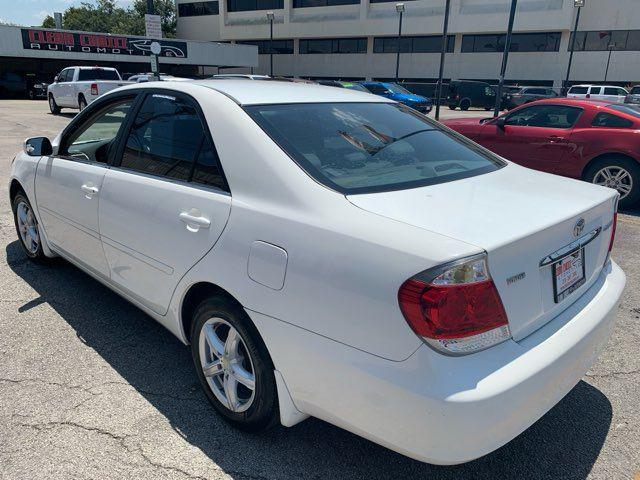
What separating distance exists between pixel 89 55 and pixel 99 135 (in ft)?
137

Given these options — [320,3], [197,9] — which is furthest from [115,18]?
[320,3]

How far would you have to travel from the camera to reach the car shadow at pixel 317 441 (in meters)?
2.31

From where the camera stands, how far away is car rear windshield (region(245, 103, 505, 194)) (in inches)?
91.6

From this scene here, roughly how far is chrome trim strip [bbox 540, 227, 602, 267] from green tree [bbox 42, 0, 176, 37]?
76783 millimetres

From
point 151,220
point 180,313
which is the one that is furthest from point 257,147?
point 180,313

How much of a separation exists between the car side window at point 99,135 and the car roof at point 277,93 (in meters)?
0.60

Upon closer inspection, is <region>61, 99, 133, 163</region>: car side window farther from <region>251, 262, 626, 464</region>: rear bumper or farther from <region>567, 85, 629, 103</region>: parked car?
<region>567, 85, 629, 103</region>: parked car

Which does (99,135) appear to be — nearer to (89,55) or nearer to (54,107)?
(54,107)

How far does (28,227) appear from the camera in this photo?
4555 mm

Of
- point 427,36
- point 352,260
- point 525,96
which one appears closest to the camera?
point 352,260

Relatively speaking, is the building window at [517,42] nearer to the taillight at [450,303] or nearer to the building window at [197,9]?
the building window at [197,9]

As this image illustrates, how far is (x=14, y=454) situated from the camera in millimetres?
2385

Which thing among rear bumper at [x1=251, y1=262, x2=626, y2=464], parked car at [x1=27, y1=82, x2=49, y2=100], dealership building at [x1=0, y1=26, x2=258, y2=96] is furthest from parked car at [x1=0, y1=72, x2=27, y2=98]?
rear bumper at [x1=251, y1=262, x2=626, y2=464]

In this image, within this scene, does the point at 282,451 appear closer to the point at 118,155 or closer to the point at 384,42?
the point at 118,155
